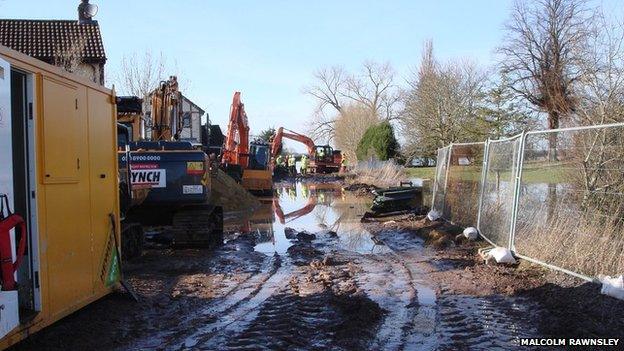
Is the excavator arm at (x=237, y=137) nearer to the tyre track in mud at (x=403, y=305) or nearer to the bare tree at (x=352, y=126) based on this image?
the tyre track in mud at (x=403, y=305)

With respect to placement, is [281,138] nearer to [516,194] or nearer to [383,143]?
[383,143]

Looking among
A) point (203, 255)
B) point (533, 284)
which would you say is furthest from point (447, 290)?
point (203, 255)

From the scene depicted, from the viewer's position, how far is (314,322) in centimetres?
634

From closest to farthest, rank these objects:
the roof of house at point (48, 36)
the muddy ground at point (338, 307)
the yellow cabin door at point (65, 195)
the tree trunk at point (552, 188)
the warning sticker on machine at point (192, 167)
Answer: the yellow cabin door at point (65, 195) → the muddy ground at point (338, 307) → the tree trunk at point (552, 188) → the warning sticker on machine at point (192, 167) → the roof of house at point (48, 36)

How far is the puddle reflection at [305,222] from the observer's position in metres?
12.7

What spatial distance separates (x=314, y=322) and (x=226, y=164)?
2033 cm

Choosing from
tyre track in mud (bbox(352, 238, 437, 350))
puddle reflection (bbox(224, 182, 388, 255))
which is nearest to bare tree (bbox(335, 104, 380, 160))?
puddle reflection (bbox(224, 182, 388, 255))

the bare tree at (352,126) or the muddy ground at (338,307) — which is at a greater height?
the bare tree at (352,126)

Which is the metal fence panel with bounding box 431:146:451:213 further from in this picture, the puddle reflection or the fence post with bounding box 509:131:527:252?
the fence post with bounding box 509:131:527:252

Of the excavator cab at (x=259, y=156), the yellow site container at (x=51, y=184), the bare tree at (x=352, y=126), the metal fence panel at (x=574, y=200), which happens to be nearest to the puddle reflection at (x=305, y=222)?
the excavator cab at (x=259, y=156)

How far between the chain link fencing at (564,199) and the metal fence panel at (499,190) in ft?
0.05

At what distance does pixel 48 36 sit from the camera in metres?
28.7

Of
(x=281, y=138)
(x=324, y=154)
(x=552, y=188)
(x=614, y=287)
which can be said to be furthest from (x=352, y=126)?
(x=614, y=287)

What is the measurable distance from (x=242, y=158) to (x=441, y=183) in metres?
14.3
